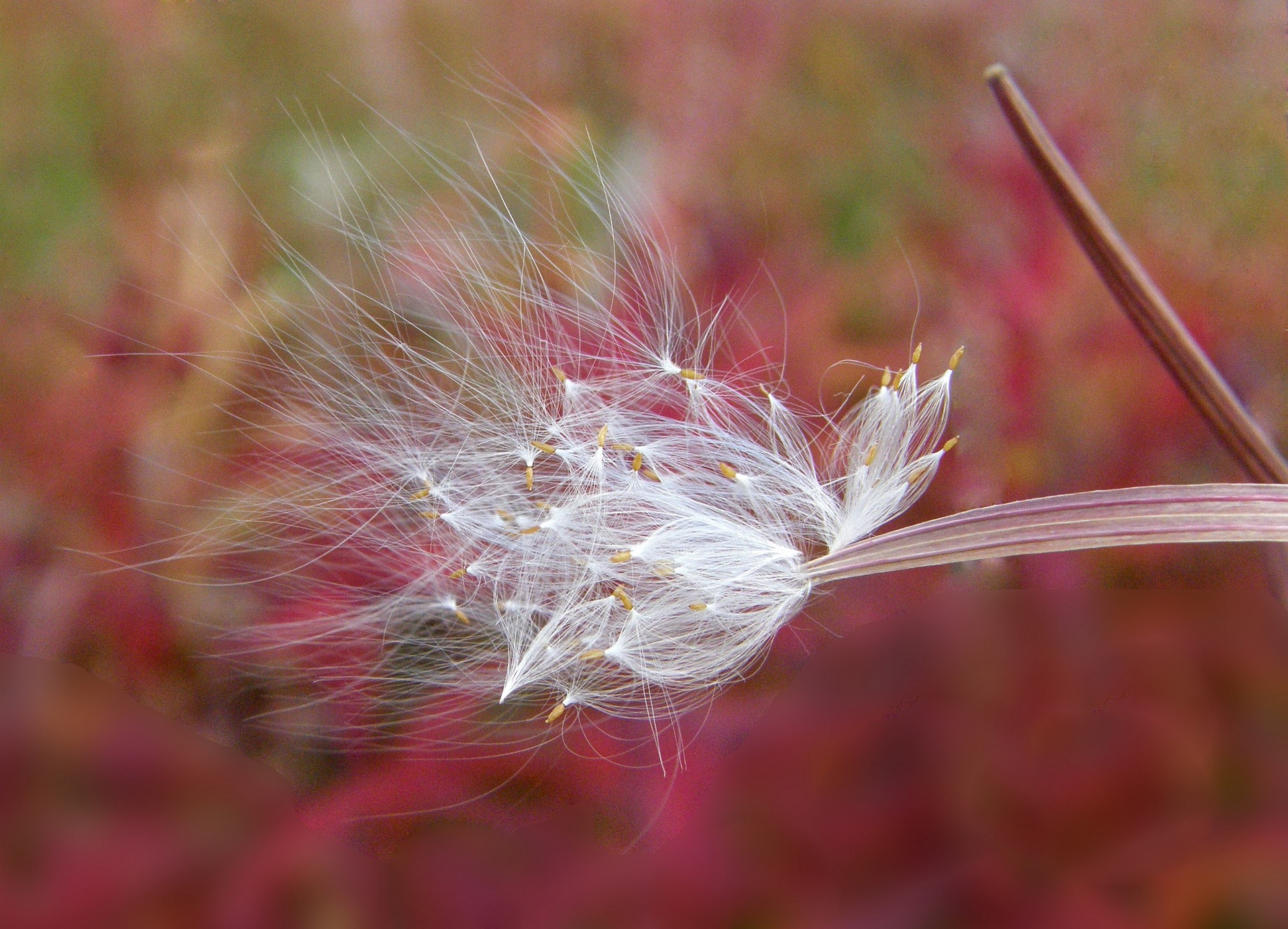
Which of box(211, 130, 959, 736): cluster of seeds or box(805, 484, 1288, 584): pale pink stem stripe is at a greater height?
box(211, 130, 959, 736): cluster of seeds

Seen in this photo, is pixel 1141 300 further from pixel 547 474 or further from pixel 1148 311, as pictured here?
pixel 547 474

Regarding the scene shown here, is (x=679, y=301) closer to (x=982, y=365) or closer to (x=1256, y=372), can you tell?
(x=982, y=365)

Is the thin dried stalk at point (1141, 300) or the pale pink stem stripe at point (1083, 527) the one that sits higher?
the thin dried stalk at point (1141, 300)

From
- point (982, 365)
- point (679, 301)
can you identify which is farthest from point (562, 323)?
point (982, 365)

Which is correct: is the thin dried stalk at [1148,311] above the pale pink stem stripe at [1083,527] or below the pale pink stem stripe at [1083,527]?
above
